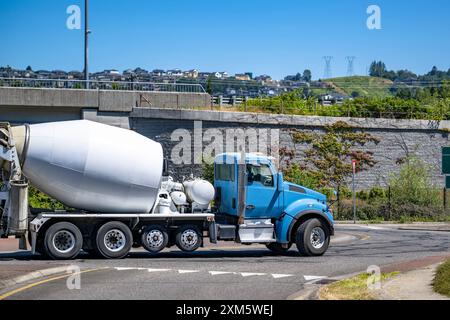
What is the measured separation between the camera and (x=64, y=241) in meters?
21.2

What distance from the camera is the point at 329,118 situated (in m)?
50.0

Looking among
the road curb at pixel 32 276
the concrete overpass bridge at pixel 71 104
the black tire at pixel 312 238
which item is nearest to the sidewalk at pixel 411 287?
the black tire at pixel 312 238

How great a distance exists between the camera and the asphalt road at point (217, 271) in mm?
15461

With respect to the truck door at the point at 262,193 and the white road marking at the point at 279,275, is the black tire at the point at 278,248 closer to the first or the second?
the truck door at the point at 262,193

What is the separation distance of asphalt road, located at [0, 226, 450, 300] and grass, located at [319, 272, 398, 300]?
77 cm

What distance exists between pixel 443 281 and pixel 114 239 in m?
9.39

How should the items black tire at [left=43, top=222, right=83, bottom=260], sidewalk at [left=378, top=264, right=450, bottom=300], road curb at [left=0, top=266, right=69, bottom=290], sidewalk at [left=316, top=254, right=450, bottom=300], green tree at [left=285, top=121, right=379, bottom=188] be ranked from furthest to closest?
green tree at [left=285, top=121, right=379, bottom=188], black tire at [left=43, top=222, right=83, bottom=260], road curb at [left=0, top=266, right=69, bottom=290], sidewalk at [left=316, top=254, right=450, bottom=300], sidewalk at [left=378, top=264, right=450, bottom=300]

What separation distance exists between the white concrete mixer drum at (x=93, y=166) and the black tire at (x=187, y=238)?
1183 millimetres

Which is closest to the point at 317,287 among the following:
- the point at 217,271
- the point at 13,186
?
the point at 217,271

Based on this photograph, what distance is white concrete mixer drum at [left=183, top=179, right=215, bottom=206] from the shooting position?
22984mm

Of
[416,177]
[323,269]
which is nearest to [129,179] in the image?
[323,269]

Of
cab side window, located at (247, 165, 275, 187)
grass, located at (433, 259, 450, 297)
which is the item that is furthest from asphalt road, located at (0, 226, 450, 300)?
grass, located at (433, 259, 450, 297)

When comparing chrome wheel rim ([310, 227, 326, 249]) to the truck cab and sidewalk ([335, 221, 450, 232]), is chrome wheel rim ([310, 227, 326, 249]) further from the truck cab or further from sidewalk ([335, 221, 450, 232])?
sidewalk ([335, 221, 450, 232])

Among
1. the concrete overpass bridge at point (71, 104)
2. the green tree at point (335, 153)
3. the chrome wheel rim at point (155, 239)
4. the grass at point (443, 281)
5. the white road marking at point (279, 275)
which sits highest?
the concrete overpass bridge at point (71, 104)
